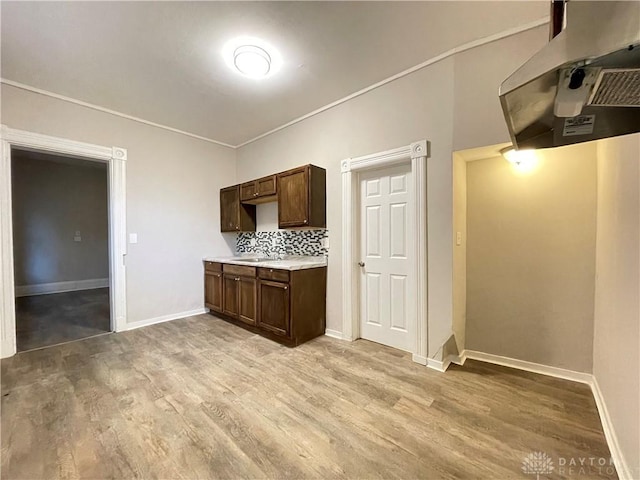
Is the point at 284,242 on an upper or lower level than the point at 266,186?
lower

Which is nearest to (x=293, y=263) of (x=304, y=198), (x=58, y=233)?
Answer: (x=304, y=198)

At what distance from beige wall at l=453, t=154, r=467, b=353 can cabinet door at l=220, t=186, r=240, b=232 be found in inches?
118

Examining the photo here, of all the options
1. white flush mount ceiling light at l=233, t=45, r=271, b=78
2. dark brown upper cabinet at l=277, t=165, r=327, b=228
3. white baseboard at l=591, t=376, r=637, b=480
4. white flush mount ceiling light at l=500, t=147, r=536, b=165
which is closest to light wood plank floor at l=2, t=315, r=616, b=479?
white baseboard at l=591, t=376, r=637, b=480

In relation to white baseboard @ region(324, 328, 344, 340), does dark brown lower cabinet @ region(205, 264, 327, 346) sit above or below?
above

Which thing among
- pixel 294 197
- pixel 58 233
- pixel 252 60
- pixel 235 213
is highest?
pixel 252 60

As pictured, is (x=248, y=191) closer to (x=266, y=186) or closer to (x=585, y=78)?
(x=266, y=186)

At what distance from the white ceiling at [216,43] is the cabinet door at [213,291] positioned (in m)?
2.32

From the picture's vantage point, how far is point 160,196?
375 centimetres

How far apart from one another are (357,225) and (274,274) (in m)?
1.11

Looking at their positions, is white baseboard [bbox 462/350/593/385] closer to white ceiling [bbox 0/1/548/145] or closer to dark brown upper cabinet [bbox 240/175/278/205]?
white ceiling [bbox 0/1/548/145]

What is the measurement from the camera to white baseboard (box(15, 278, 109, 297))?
550 centimetres

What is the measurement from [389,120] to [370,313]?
208cm

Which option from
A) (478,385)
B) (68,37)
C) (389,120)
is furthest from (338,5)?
(478,385)

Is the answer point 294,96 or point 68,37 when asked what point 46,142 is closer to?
point 68,37
